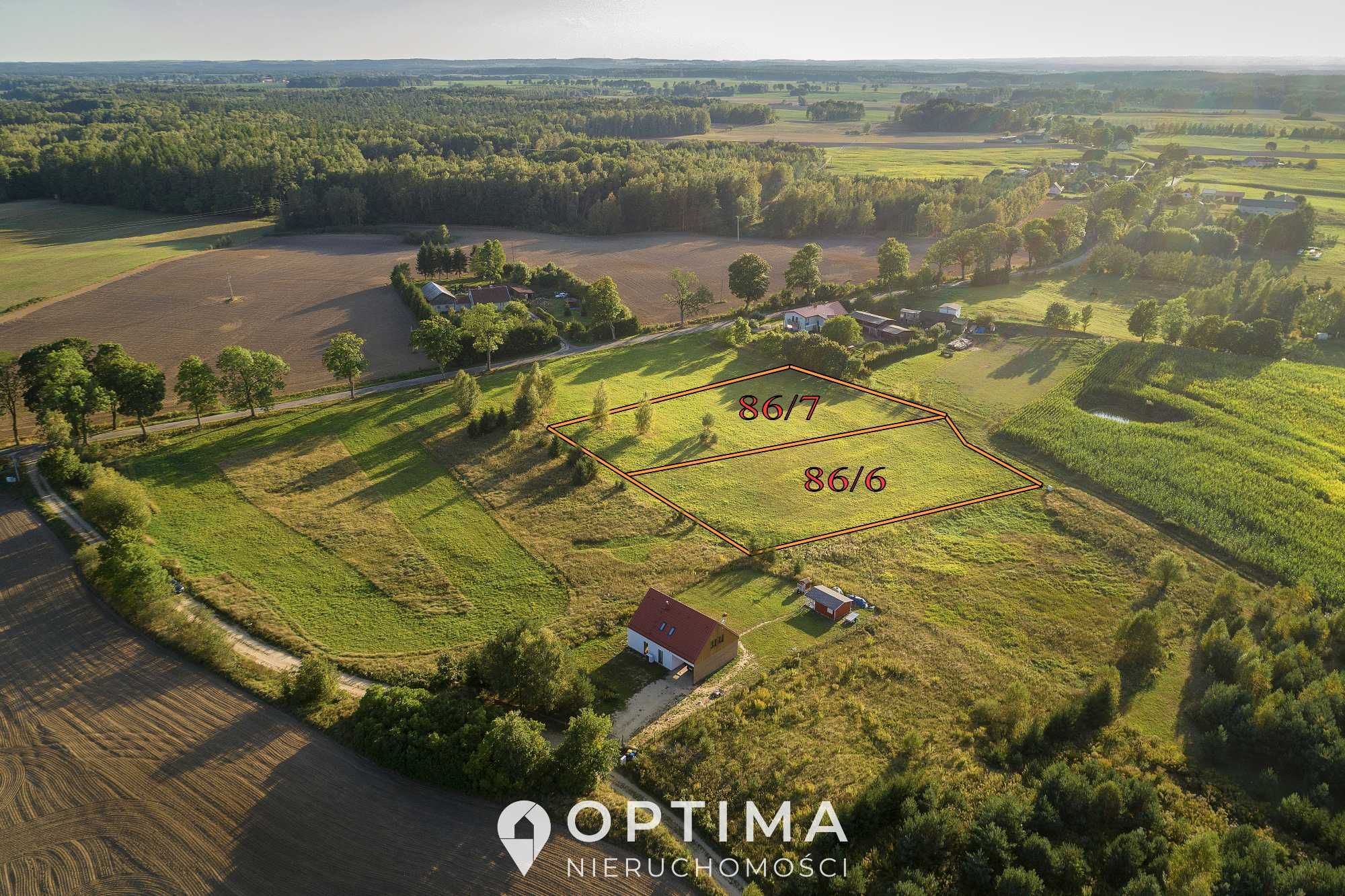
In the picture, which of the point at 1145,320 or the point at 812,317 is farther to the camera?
the point at 812,317

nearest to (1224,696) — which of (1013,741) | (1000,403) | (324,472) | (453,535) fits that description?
(1013,741)

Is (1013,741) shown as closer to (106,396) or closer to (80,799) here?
(80,799)

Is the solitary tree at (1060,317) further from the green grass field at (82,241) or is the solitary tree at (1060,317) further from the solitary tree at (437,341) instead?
the green grass field at (82,241)

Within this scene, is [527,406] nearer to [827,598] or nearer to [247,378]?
[247,378]

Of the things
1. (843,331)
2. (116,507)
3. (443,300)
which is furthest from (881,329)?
(116,507)

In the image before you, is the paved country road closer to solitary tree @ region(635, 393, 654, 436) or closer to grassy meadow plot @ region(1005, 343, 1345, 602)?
solitary tree @ region(635, 393, 654, 436)

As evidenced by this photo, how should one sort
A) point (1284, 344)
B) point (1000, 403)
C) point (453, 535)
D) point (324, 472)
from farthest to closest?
point (1284, 344), point (1000, 403), point (324, 472), point (453, 535)

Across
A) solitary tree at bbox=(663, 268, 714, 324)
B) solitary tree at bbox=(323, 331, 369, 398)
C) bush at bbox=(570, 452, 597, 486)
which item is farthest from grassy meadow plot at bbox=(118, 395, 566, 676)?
solitary tree at bbox=(663, 268, 714, 324)
